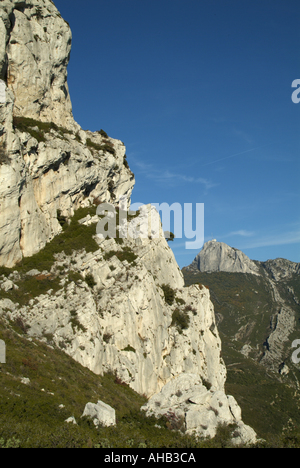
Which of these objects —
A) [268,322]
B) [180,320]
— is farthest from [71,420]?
[268,322]

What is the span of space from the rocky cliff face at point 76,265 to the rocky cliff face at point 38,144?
Answer: 0.15 metres

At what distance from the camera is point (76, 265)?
4031 cm

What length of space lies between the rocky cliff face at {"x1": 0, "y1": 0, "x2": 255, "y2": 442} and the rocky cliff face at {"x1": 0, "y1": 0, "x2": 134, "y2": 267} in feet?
0.50

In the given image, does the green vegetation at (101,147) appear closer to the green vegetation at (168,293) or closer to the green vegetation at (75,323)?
the green vegetation at (168,293)

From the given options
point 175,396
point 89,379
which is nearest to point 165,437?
point 175,396

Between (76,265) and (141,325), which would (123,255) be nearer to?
(76,265)

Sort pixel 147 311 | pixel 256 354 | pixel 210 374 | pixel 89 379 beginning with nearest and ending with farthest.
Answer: pixel 89 379 → pixel 147 311 → pixel 210 374 → pixel 256 354

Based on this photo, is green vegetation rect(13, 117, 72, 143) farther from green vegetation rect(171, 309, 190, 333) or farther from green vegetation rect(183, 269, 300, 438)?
green vegetation rect(183, 269, 300, 438)

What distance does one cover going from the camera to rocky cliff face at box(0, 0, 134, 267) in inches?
1468

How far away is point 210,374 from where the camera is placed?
48438mm

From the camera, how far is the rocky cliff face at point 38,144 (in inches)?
1468

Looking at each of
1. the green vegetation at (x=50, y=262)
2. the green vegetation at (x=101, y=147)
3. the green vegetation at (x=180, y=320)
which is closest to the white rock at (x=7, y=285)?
the green vegetation at (x=50, y=262)

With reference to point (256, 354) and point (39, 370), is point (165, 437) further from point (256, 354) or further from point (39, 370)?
point (256, 354)
